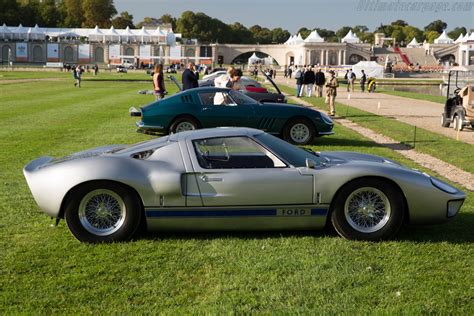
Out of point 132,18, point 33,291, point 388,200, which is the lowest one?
point 33,291

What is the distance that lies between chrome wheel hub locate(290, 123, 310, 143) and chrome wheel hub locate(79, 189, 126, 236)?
7971mm

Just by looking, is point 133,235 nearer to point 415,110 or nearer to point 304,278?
point 304,278

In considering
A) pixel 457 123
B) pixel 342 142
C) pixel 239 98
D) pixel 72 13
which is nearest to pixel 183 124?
pixel 239 98

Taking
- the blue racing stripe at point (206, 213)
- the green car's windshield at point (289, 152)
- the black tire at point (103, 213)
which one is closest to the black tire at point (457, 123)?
the green car's windshield at point (289, 152)

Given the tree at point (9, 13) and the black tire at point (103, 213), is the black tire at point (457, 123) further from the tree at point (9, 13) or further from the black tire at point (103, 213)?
the tree at point (9, 13)

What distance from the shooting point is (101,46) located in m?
149

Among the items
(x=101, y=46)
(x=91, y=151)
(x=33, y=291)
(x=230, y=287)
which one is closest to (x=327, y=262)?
(x=230, y=287)

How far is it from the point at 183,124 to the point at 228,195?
7.91 meters

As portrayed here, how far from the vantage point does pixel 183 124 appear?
14.2 meters

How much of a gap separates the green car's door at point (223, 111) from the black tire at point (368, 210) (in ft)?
24.2

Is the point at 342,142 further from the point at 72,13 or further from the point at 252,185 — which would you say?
the point at 72,13

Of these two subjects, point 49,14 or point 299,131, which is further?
point 49,14

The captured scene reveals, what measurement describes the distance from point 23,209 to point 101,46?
478 ft

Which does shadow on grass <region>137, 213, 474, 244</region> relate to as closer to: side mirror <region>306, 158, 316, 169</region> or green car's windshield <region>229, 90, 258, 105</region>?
side mirror <region>306, 158, 316, 169</region>
